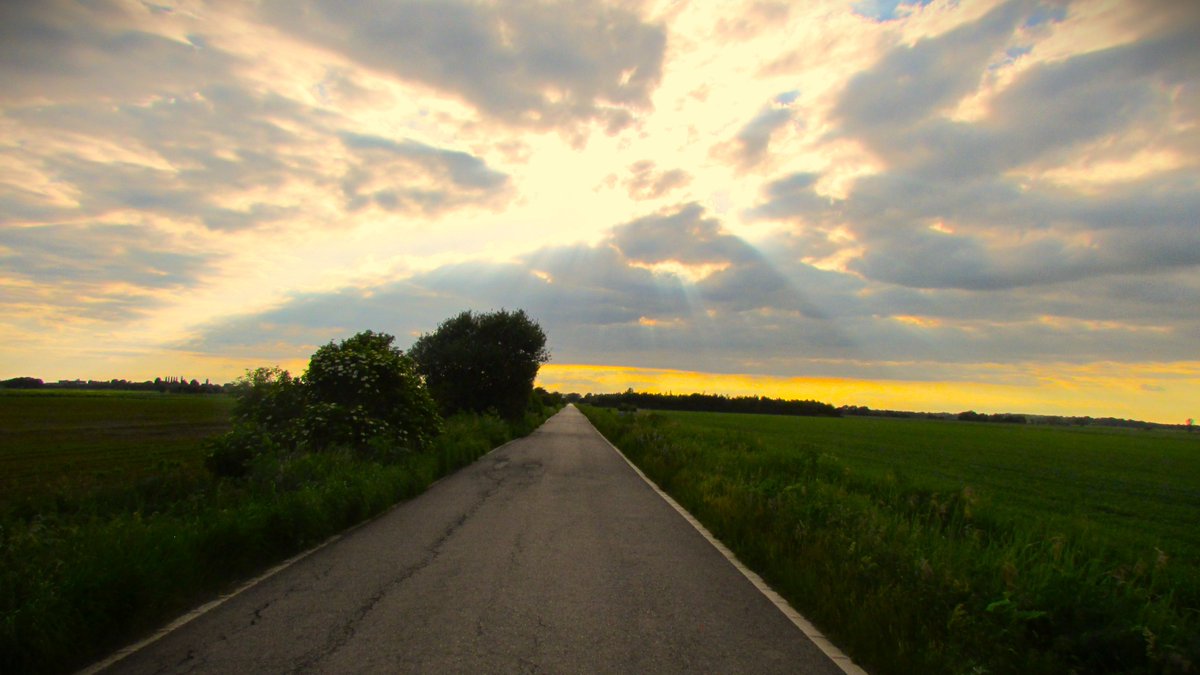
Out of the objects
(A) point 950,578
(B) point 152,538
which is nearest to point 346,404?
(B) point 152,538

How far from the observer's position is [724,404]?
477 feet

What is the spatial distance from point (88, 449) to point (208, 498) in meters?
20.7

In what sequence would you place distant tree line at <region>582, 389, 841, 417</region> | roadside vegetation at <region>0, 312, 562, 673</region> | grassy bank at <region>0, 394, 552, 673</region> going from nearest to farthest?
grassy bank at <region>0, 394, 552, 673</region>
roadside vegetation at <region>0, 312, 562, 673</region>
distant tree line at <region>582, 389, 841, 417</region>

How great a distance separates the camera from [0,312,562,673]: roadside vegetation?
15.9 ft

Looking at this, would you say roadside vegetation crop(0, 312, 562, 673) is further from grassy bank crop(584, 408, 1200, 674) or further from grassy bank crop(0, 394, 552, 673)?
grassy bank crop(584, 408, 1200, 674)

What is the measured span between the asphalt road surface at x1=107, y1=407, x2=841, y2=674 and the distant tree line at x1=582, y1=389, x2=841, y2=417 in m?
126

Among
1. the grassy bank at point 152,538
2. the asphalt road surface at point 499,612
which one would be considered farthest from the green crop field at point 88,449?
the asphalt road surface at point 499,612

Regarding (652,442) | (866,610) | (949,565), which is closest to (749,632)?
(866,610)

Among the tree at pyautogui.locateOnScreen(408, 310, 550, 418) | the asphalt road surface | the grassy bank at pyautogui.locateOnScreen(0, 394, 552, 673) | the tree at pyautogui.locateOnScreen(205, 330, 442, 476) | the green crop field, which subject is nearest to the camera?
the asphalt road surface

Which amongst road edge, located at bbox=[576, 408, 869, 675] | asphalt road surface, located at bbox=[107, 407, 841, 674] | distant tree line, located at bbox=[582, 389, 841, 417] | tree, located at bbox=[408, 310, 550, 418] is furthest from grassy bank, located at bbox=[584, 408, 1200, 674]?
distant tree line, located at bbox=[582, 389, 841, 417]

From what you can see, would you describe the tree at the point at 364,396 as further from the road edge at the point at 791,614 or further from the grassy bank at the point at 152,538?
the road edge at the point at 791,614

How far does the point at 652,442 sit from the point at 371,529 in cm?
1644

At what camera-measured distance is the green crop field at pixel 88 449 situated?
13289 mm

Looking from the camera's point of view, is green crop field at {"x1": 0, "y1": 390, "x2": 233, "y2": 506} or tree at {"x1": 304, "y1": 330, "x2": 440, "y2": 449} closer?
green crop field at {"x1": 0, "y1": 390, "x2": 233, "y2": 506}
